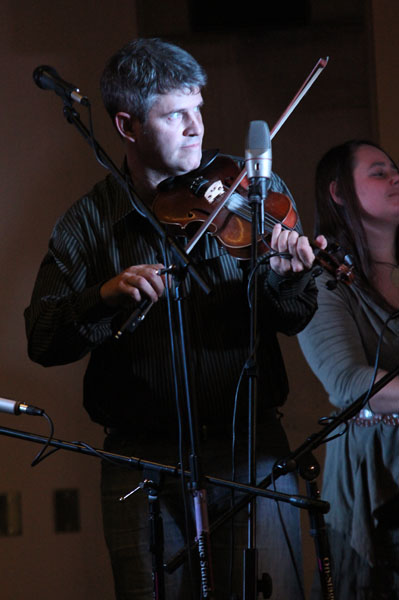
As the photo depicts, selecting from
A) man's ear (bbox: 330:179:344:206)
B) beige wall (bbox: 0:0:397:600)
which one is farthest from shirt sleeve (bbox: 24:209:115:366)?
beige wall (bbox: 0:0:397:600)

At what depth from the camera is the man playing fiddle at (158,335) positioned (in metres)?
1.62

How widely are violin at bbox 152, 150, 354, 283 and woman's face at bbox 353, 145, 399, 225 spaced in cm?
54

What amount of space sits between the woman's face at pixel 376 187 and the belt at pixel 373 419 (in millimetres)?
548

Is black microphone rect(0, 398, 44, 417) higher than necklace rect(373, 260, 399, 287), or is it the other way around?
necklace rect(373, 260, 399, 287)

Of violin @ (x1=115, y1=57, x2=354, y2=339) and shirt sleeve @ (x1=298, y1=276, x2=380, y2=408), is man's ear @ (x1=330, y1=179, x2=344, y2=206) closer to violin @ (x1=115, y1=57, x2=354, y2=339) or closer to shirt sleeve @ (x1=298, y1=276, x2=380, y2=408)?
shirt sleeve @ (x1=298, y1=276, x2=380, y2=408)

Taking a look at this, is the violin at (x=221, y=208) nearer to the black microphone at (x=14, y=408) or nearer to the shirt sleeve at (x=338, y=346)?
the shirt sleeve at (x=338, y=346)

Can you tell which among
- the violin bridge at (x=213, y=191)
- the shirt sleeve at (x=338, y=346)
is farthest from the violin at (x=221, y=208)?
the shirt sleeve at (x=338, y=346)

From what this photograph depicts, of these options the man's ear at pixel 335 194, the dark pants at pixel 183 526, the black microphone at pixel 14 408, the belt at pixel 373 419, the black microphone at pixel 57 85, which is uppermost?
the man's ear at pixel 335 194

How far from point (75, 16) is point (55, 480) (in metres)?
1.66

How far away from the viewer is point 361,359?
1.98 m

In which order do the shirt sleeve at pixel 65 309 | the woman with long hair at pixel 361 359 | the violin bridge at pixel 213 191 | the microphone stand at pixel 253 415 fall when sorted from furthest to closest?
1. the woman with long hair at pixel 361 359
2. the violin bridge at pixel 213 191
3. the shirt sleeve at pixel 65 309
4. the microphone stand at pixel 253 415

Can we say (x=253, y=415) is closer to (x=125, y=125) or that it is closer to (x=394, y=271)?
(x=125, y=125)

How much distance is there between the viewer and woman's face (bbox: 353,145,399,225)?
2195 millimetres

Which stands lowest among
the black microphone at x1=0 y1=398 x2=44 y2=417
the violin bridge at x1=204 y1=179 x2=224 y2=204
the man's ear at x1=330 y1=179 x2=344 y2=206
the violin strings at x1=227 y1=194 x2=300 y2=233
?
the black microphone at x1=0 y1=398 x2=44 y2=417
